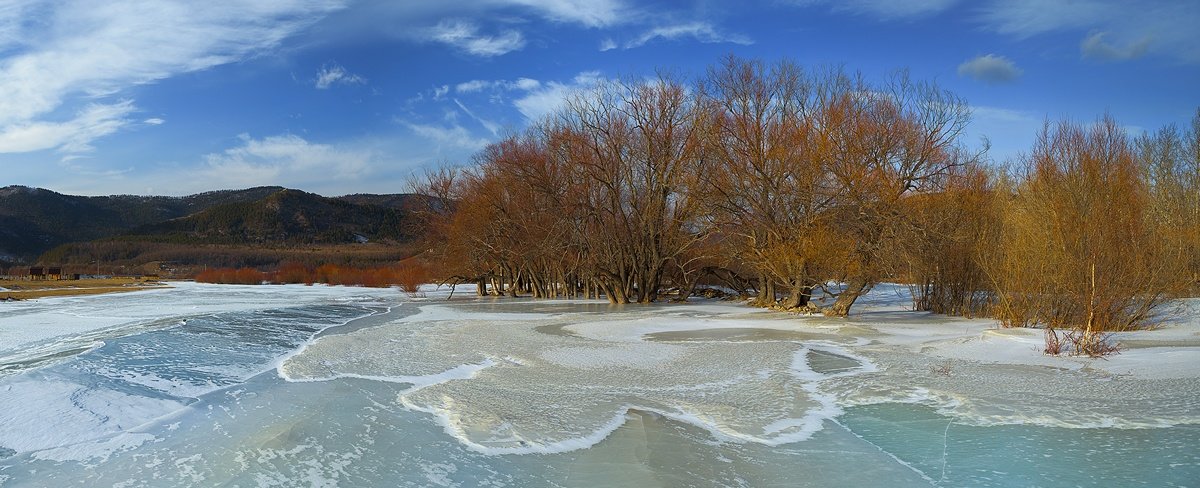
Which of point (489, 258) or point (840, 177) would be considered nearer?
point (840, 177)

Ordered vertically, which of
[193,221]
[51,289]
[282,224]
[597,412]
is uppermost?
[193,221]

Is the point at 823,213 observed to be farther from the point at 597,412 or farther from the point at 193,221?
the point at 193,221

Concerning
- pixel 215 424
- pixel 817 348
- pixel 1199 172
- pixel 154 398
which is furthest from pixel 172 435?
pixel 1199 172

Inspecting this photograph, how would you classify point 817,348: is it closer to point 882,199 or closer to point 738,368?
point 738,368

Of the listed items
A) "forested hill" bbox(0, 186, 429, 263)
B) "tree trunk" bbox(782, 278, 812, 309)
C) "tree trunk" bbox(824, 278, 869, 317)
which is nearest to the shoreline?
"tree trunk" bbox(782, 278, 812, 309)

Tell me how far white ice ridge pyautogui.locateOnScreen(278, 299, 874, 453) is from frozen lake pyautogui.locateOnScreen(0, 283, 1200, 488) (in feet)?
0.16

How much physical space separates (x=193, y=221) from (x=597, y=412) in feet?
406

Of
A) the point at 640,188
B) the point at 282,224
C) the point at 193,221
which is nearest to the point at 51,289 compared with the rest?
the point at 640,188

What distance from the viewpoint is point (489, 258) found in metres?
34.9

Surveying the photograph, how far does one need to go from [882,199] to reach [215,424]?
16.4 meters

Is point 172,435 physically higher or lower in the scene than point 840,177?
lower

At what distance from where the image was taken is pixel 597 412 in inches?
293

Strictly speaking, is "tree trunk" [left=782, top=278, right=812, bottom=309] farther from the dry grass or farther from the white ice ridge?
the dry grass

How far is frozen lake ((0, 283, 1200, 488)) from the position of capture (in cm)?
541
